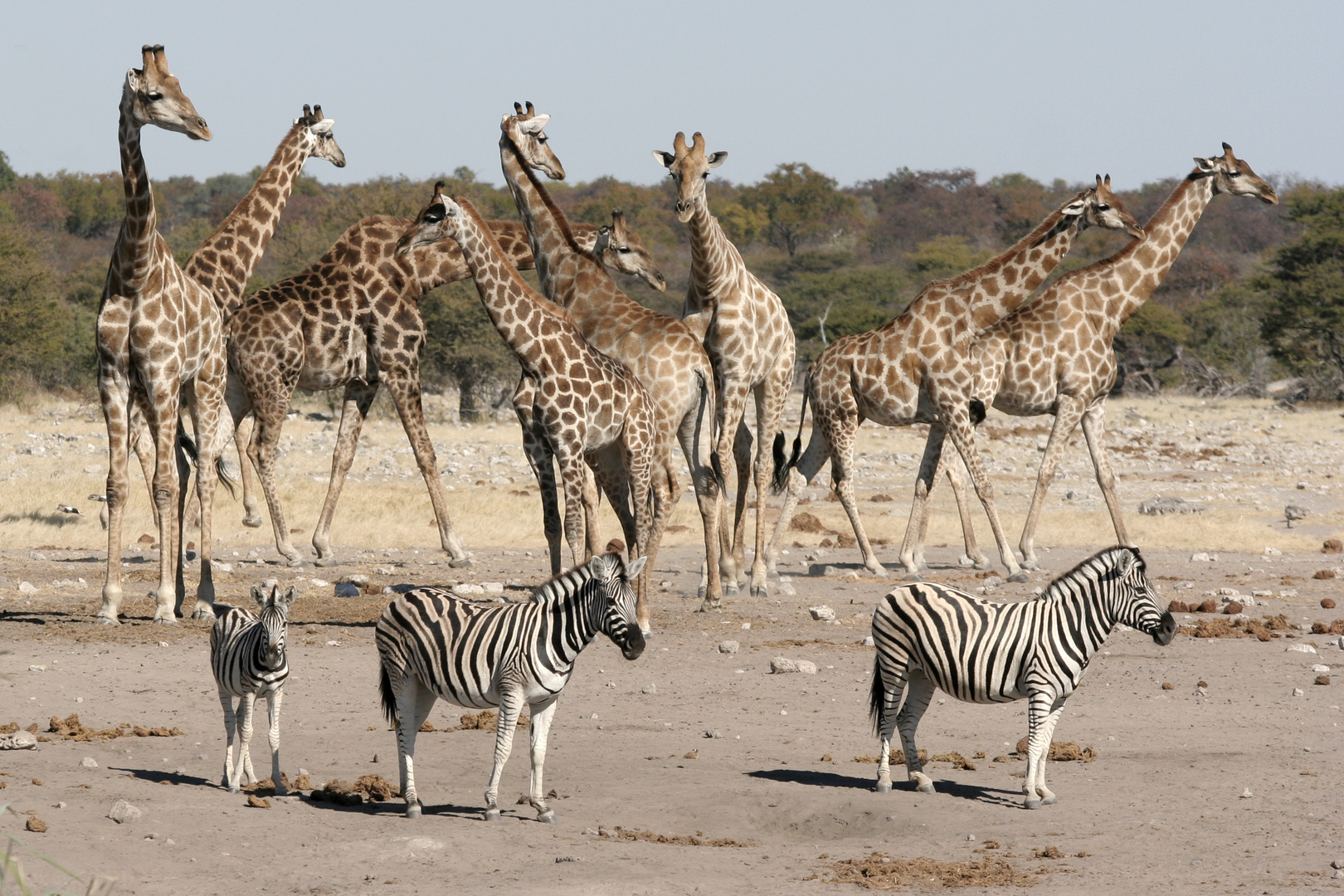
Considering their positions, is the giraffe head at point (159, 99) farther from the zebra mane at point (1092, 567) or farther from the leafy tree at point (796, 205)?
the leafy tree at point (796, 205)

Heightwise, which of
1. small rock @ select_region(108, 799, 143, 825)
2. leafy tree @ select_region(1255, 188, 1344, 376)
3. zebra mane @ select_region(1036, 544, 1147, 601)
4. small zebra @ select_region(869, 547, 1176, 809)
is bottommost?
small rock @ select_region(108, 799, 143, 825)

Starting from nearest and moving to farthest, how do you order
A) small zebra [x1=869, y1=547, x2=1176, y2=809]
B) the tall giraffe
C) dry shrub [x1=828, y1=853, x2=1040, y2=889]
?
dry shrub [x1=828, y1=853, x2=1040, y2=889]
small zebra [x1=869, y1=547, x2=1176, y2=809]
the tall giraffe

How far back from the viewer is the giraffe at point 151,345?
10359 millimetres

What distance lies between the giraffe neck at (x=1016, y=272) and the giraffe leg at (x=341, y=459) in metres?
5.62

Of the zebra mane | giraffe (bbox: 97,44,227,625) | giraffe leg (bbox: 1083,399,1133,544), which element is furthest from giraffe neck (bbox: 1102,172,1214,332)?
giraffe (bbox: 97,44,227,625)

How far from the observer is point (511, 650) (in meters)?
6.72

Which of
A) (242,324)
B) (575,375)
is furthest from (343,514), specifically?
(575,375)

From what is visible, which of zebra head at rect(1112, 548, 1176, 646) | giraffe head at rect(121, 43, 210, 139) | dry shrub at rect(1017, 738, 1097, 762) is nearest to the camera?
zebra head at rect(1112, 548, 1176, 646)

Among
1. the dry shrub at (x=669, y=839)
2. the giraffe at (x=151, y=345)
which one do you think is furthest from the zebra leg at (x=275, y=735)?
the giraffe at (x=151, y=345)

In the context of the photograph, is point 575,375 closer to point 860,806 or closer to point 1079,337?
point 860,806

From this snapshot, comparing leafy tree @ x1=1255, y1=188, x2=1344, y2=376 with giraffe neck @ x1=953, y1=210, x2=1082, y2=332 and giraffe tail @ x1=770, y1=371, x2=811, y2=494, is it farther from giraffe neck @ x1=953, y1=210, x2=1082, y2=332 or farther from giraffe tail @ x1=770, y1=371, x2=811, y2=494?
giraffe tail @ x1=770, y1=371, x2=811, y2=494

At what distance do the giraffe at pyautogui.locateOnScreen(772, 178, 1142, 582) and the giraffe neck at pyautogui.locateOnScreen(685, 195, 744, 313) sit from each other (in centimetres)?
185

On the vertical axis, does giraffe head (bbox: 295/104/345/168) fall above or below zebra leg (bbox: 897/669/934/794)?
above

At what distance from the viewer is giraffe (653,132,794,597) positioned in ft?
41.2
